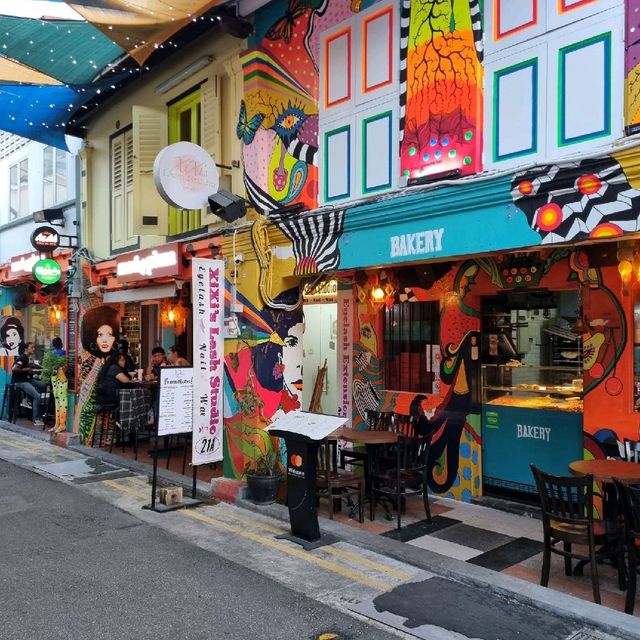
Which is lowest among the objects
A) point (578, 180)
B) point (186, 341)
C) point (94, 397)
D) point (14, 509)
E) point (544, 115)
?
point (14, 509)

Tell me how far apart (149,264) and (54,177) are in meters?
6.14

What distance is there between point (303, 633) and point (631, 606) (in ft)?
8.44

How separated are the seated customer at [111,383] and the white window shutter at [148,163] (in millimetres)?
2746

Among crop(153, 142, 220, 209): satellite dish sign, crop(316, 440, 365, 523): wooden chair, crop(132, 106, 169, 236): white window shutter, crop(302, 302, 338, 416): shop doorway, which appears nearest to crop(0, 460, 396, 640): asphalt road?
crop(316, 440, 365, 523): wooden chair

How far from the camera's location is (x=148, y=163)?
10898 mm

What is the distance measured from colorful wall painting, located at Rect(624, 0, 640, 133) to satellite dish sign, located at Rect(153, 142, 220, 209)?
5265 millimetres

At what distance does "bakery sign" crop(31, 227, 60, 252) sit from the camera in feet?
43.0

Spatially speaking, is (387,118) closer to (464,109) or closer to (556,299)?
(464,109)

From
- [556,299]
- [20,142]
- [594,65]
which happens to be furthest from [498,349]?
[20,142]

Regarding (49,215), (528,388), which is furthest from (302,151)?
(49,215)

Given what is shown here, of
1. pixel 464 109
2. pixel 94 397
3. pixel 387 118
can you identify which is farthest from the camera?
pixel 94 397

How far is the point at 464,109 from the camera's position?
6504 millimetres

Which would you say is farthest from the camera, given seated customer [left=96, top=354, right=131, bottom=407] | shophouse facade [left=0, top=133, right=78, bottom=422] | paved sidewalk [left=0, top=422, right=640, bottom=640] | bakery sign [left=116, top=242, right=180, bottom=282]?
shophouse facade [left=0, top=133, right=78, bottom=422]

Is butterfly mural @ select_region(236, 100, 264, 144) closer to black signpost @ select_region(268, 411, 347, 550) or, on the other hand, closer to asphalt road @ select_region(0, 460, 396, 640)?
black signpost @ select_region(268, 411, 347, 550)
